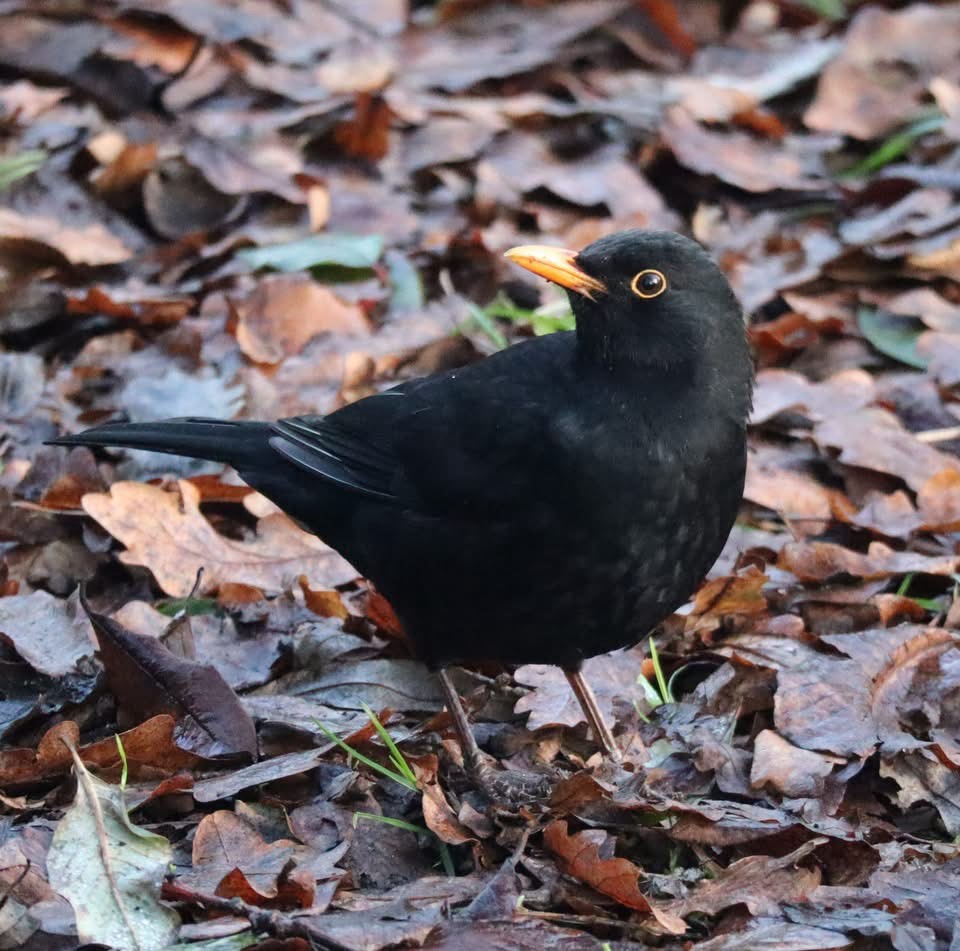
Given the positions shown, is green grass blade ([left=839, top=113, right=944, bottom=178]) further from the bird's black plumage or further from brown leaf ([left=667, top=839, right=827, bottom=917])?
brown leaf ([left=667, top=839, right=827, bottom=917])

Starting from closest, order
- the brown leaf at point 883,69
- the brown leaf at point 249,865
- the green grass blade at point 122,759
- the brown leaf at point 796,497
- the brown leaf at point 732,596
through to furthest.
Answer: the brown leaf at point 249,865, the green grass blade at point 122,759, the brown leaf at point 732,596, the brown leaf at point 796,497, the brown leaf at point 883,69

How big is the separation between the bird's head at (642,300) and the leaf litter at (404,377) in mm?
806

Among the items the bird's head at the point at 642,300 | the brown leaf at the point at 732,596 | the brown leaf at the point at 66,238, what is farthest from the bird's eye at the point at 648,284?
the brown leaf at the point at 66,238

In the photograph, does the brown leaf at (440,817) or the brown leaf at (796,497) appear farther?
the brown leaf at (796,497)

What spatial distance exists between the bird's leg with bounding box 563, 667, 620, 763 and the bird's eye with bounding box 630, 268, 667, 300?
957 mm

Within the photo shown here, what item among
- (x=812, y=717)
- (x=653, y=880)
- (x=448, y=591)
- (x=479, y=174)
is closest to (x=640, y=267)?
(x=448, y=591)

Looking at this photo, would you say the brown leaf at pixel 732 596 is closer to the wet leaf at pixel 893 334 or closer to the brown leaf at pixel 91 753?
the brown leaf at pixel 91 753

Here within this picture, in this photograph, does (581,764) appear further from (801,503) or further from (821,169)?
(821,169)

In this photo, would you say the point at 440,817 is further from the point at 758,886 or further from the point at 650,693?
the point at 650,693

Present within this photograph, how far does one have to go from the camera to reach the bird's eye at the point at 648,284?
3.76 meters

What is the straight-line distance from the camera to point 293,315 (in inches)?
221

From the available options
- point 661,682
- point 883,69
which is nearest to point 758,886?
point 661,682

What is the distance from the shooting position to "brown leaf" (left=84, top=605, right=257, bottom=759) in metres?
3.63

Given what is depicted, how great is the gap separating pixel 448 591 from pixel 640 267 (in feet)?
3.05
